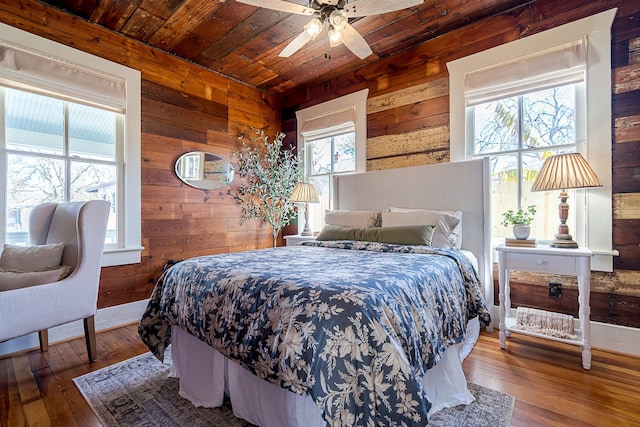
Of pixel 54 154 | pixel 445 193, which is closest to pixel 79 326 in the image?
pixel 54 154

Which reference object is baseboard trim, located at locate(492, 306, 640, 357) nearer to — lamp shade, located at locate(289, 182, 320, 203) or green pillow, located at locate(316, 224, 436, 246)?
green pillow, located at locate(316, 224, 436, 246)

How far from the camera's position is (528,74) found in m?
2.52

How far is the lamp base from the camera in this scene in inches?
84.0

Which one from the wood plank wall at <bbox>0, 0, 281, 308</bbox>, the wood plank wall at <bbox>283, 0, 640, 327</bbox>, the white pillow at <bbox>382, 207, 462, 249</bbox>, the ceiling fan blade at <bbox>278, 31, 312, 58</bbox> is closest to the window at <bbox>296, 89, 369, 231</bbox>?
the wood plank wall at <bbox>283, 0, 640, 327</bbox>

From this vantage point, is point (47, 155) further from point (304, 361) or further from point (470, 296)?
point (470, 296)

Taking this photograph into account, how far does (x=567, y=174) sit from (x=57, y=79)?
4.01 metres

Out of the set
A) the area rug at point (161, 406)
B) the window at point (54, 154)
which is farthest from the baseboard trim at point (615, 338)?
the window at point (54, 154)

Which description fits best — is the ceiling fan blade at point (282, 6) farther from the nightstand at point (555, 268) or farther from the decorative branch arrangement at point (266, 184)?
the nightstand at point (555, 268)

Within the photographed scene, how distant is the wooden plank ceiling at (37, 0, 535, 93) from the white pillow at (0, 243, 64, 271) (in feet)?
6.55

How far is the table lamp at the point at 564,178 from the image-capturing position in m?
2.03

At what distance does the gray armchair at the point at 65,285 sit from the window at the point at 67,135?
282mm

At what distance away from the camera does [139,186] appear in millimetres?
3018

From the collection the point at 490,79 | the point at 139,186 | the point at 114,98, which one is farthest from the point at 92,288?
the point at 490,79

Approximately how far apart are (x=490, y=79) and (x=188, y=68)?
10.3ft
